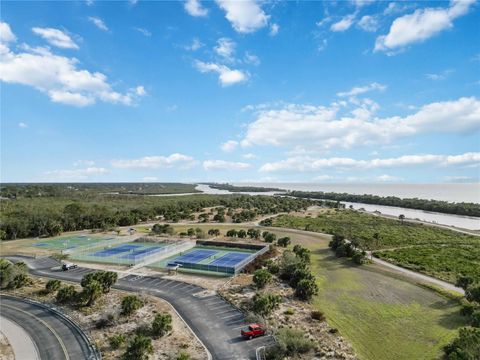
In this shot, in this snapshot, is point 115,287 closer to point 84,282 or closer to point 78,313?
point 84,282

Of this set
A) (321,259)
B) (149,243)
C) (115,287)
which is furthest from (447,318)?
(149,243)

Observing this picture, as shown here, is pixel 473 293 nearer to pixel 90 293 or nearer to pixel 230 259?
pixel 230 259

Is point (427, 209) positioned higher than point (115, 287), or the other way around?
point (427, 209)

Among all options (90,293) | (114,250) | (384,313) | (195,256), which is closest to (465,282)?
(384,313)

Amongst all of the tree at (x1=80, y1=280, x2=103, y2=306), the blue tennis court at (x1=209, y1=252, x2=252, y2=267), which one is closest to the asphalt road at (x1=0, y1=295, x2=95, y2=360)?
the tree at (x1=80, y1=280, x2=103, y2=306)

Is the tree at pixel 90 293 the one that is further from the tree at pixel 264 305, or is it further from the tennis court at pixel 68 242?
the tennis court at pixel 68 242

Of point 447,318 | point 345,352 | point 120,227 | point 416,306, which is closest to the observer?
point 345,352

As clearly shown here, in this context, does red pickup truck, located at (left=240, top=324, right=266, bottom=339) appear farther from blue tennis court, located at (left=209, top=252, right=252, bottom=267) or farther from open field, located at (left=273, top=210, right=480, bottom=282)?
open field, located at (left=273, top=210, right=480, bottom=282)
